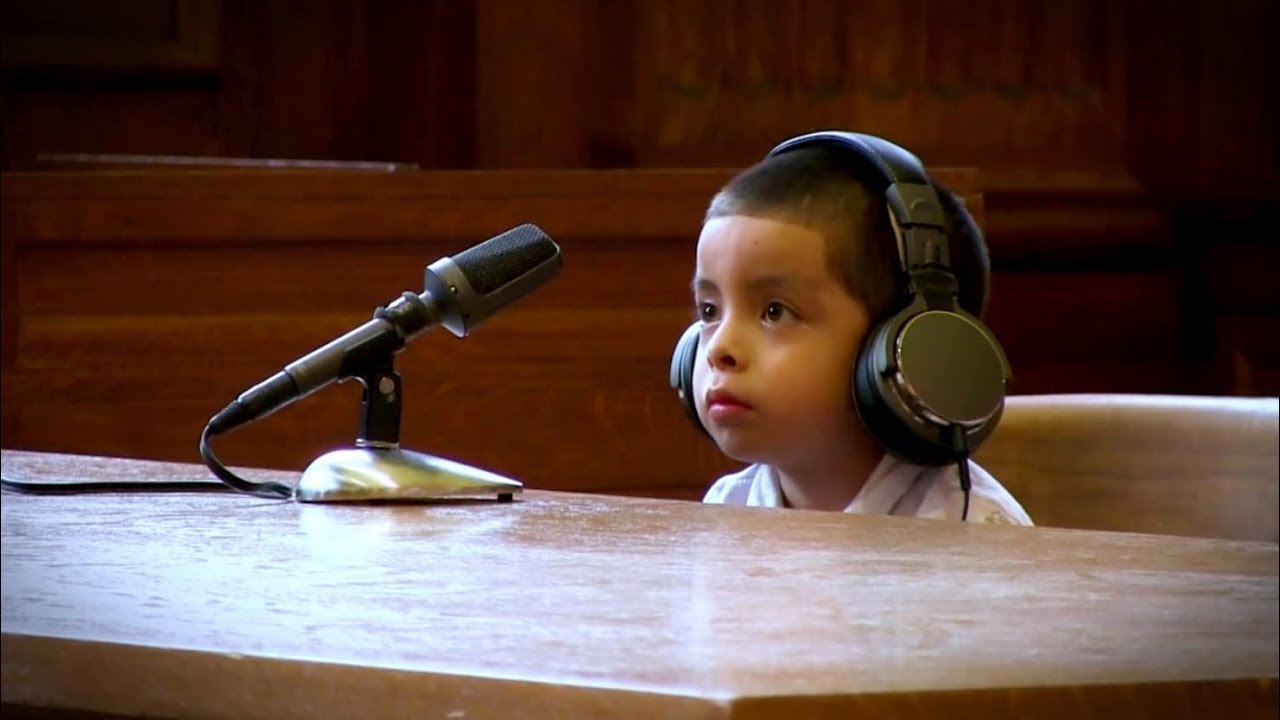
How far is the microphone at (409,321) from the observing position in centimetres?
109

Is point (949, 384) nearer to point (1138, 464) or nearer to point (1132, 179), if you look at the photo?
point (1138, 464)

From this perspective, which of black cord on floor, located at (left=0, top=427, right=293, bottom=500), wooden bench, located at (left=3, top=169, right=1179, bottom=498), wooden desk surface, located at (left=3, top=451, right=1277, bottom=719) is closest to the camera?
wooden desk surface, located at (left=3, top=451, right=1277, bottom=719)

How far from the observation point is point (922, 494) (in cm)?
133

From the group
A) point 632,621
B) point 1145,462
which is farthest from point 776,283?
point 632,621

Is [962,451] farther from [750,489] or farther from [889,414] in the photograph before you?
[750,489]

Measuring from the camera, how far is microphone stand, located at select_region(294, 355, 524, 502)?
104cm

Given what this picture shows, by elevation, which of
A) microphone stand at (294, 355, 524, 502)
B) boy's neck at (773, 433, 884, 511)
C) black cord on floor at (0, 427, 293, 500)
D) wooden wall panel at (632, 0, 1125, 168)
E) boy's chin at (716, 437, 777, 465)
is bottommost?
boy's neck at (773, 433, 884, 511)

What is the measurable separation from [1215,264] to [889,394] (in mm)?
1827

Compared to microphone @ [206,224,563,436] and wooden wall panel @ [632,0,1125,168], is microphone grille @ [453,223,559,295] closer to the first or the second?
microphone @ [206,224,563,436]

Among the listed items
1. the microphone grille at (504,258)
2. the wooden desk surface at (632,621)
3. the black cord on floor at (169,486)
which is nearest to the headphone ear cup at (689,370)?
the microphone grille at (504,258)

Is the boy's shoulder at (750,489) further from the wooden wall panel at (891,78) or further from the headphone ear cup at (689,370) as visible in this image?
the wooden wall panel at (891,78)

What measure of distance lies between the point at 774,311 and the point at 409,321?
340 millimetres

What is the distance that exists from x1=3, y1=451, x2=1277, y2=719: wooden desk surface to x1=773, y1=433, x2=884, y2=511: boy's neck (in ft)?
1.72

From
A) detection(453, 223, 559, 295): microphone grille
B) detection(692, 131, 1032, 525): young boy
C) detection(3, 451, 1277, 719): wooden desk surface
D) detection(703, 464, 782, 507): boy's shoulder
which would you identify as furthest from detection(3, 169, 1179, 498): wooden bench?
detection(3, 451, 1277, 719): wooden desk surface
